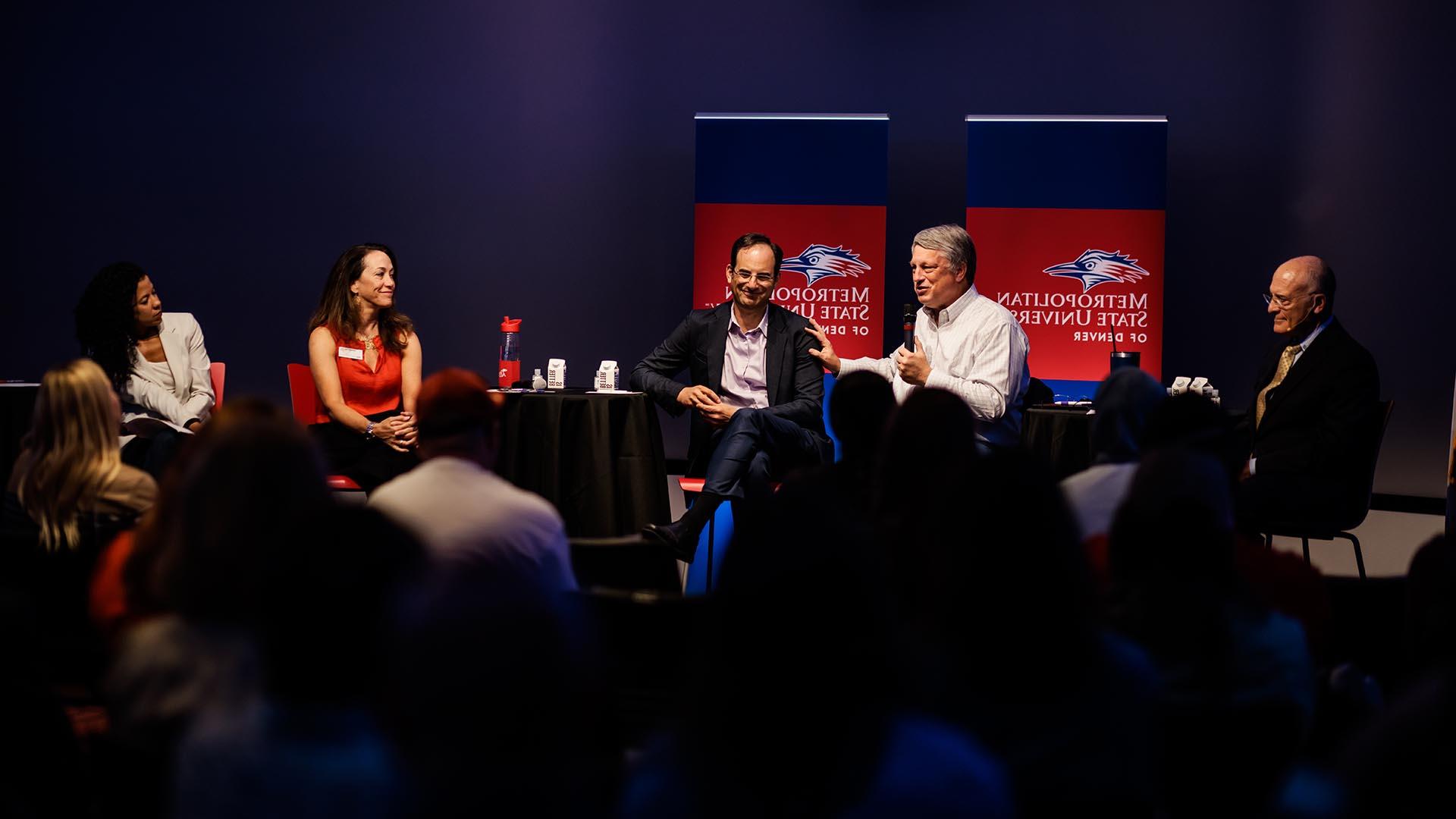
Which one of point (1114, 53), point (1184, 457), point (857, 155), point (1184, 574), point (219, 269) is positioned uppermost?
point (1114, 53)

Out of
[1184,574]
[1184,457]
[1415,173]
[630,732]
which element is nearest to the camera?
[1184,574]

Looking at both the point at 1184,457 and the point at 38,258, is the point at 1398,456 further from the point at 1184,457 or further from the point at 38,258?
the point at 38,258

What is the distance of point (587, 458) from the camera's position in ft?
18.3

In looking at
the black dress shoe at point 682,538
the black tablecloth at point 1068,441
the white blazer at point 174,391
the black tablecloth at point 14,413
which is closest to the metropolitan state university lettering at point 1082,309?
the black tablecloth at point 1068,441

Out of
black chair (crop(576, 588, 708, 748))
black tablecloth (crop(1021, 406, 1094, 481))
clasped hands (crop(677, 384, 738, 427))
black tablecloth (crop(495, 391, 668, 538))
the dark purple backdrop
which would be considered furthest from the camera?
the dark purple backdrop

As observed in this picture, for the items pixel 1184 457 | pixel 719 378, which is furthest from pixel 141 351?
pixel 1184 457

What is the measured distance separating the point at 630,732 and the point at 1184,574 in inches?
39.5

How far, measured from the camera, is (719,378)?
579 cm

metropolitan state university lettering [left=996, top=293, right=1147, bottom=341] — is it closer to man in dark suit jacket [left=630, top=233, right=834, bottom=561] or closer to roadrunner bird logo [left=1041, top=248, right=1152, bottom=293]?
roadrunner bird logo [left=1041, top=248, right=1152, bottom=293]

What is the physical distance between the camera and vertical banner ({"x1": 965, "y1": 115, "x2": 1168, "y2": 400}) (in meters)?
6.92

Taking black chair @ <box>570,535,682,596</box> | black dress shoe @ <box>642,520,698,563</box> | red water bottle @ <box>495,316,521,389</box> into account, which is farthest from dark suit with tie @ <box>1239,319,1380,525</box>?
red water bottle @ <box>495,316,521,389</box>

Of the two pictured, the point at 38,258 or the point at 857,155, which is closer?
the point at 857,155

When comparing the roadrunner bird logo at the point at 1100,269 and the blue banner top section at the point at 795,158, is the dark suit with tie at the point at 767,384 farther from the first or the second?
the roadrunner bird logo at the point at 1100,269

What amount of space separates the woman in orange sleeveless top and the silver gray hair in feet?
8.03
